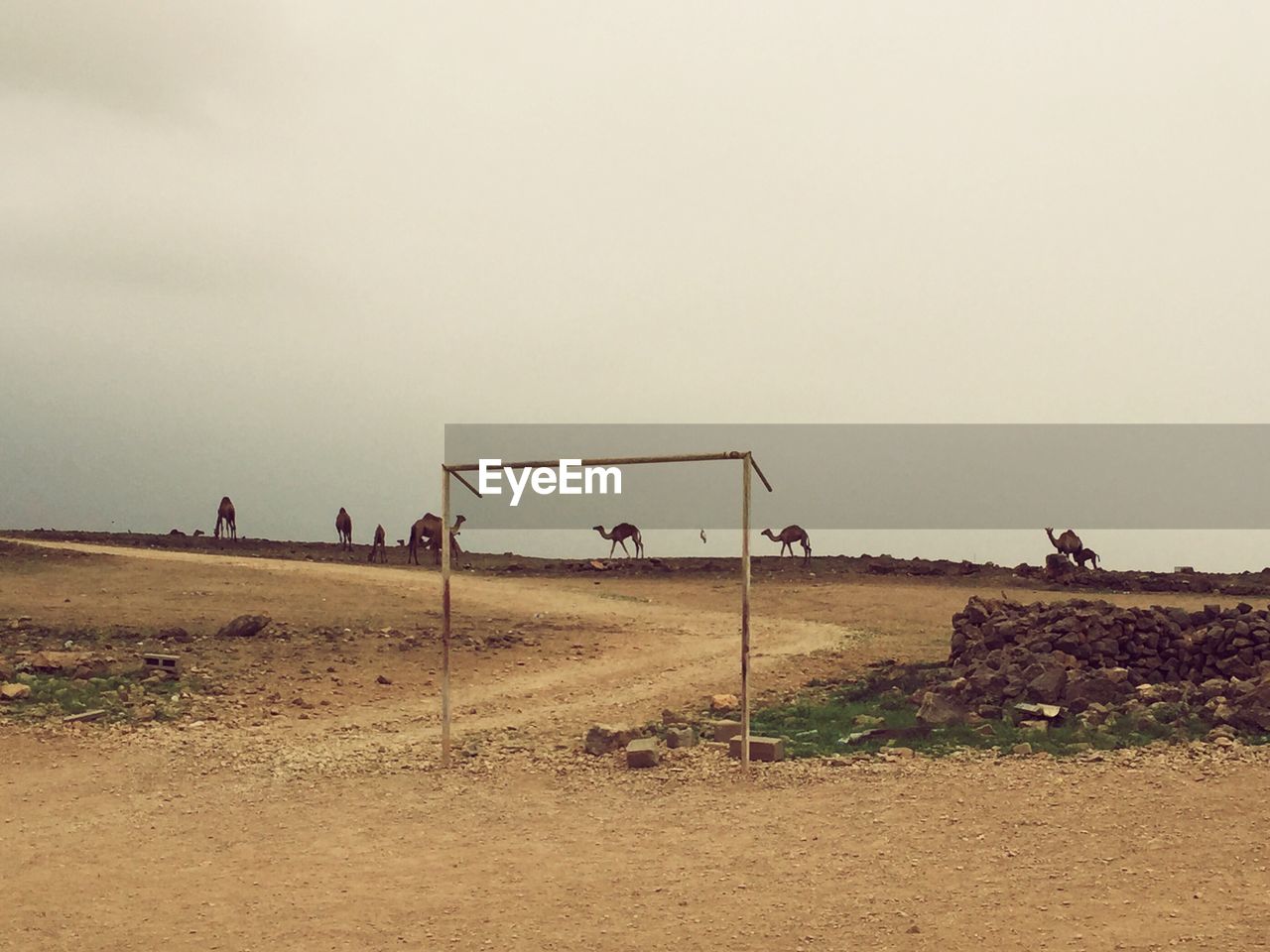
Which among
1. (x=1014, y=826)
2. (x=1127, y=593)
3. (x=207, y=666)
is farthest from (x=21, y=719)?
(x=1127, y=593)

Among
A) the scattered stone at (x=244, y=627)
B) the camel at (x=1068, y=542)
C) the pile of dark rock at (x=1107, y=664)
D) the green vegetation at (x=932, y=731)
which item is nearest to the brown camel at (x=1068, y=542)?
the camel at (x=1068, y=542)

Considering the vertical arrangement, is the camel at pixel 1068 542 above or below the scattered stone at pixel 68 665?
above

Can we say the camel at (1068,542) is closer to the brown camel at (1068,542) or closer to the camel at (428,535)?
the brown camel at (1068,542)

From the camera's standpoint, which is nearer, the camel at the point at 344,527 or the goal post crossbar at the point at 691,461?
the goal post crossbar at the point at 691,461

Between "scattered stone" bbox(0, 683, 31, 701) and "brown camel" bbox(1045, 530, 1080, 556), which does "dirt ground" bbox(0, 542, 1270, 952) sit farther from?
"brown camel" bbox(1045, 530, 1080, 556)

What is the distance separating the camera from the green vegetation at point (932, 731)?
39.4 feet

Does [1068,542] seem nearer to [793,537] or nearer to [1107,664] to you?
[793,537]

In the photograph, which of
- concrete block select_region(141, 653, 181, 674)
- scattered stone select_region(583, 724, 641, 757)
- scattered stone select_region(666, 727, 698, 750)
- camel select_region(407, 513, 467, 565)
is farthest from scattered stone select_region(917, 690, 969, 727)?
camel select_region(407, 513, 467, 565)

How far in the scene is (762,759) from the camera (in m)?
11.9

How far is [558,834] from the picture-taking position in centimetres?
977

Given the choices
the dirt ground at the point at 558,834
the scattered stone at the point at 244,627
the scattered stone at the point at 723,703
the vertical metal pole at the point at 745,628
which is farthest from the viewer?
the scattered stone at the point at 244,627

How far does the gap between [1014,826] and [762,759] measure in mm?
3176

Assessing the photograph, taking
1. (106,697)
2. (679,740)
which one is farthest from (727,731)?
(106,697)

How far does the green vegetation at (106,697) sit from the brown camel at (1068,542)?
1076 inches
